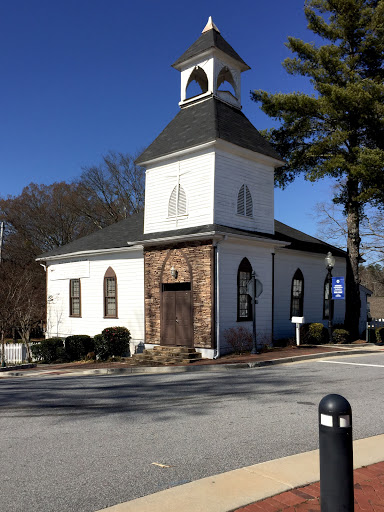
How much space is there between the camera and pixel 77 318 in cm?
2458

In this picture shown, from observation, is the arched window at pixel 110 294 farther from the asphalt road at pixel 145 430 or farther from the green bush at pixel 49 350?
the asphalt road at pixel 145 430

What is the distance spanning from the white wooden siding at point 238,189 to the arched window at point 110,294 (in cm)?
724

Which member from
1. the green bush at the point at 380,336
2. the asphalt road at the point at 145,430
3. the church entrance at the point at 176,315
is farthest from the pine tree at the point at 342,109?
the asphalt road at the point at 145,430

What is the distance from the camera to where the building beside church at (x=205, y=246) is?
17.5m

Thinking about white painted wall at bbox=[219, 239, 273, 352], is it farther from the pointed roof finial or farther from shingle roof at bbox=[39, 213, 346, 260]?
the pointed roof finial

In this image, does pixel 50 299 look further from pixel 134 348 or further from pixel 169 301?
pixel 169 301

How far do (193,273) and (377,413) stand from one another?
10.6 meters

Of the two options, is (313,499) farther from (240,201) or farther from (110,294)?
(110,294)

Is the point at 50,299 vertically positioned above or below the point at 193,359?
above

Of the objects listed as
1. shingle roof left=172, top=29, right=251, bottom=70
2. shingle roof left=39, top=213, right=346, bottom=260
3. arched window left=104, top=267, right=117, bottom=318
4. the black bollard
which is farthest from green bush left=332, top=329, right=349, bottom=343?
the black bollard

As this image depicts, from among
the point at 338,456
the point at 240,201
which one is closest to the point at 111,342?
the point at 240,201

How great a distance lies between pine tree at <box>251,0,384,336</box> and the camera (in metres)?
21.7

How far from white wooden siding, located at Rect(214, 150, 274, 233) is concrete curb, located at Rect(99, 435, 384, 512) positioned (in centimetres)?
1301

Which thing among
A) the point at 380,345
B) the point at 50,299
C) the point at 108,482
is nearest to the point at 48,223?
the point at 50,299
